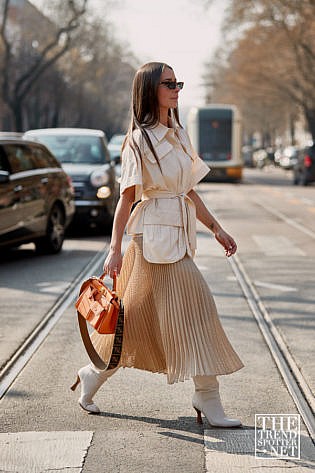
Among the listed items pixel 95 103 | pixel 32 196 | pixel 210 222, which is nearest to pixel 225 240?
pixel 210 222

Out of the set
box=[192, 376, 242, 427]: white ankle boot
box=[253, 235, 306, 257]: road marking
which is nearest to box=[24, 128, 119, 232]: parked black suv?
box=[253, 235, 306, 257]: road marking

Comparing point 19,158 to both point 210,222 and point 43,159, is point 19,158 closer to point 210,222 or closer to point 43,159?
point 43,159

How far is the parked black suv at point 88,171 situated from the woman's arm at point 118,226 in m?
11.5

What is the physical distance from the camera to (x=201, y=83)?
11269cm

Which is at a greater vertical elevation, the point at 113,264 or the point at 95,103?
the point at 113,264

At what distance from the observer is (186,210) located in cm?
535

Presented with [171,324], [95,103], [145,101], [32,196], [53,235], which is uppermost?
[145,101]

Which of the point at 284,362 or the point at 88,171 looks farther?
the point at 88,171

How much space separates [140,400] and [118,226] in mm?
1109

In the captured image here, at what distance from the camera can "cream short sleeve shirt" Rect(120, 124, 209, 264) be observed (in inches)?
207

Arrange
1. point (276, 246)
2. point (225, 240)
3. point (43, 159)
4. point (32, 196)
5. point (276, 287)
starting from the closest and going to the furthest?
point (225, 240) → point (276, 287) → point (32, 196) → point (43, 159) → point (276, 246)

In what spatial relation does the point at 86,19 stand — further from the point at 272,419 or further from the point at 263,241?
the point at 272,419

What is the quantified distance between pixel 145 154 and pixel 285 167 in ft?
215

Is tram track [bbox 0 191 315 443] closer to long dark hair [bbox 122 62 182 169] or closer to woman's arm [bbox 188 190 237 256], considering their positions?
woman's arm [bbox 188 190 237 256]
